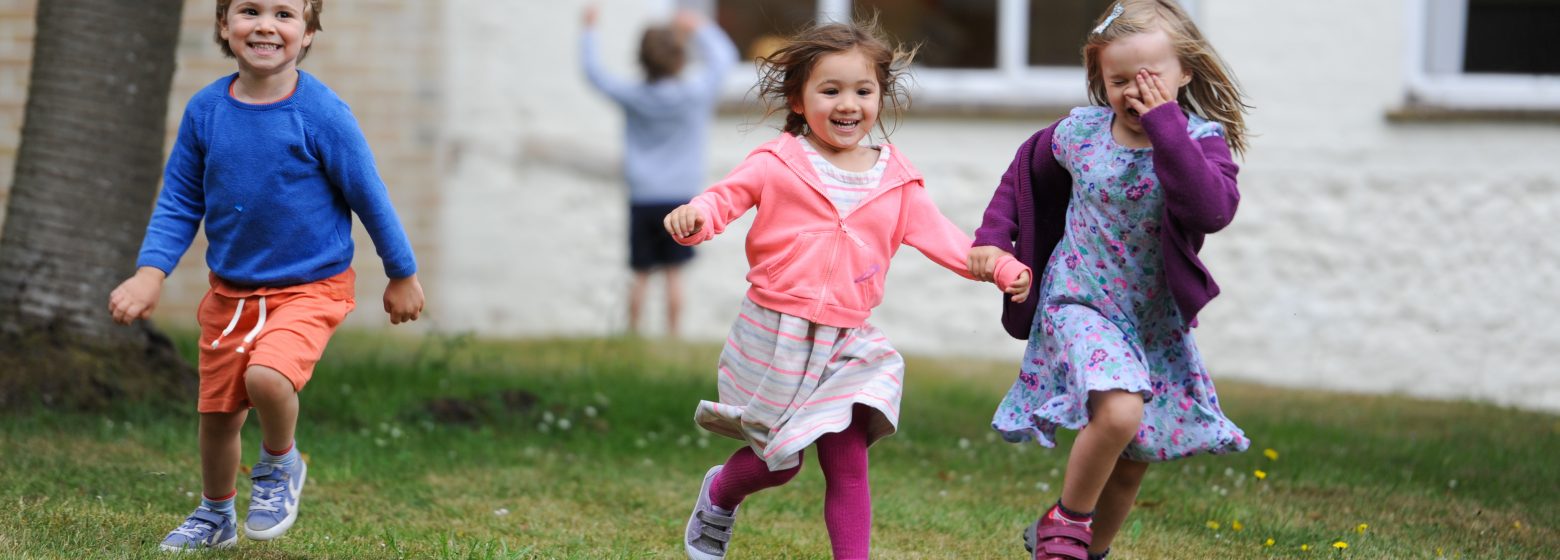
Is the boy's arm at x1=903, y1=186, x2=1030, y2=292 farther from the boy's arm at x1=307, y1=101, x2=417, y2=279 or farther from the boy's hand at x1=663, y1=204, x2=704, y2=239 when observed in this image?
the boy's arm at x1=307, y1=101, x2=417, y2=279

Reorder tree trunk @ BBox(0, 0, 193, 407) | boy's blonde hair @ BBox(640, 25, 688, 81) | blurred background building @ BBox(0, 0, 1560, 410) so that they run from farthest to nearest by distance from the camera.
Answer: blurred background building @ BBox(0, 0, 1560, 410), boy's blonde hair @ BBox(640, 25, 688, 81), tree trunk @ BBox(0, 0, 193, 407)

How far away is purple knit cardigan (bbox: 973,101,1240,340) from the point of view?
3398mm

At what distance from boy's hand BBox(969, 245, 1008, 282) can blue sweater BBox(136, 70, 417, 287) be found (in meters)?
1.38

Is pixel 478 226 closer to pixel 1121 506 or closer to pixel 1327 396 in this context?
pixel 1327 396

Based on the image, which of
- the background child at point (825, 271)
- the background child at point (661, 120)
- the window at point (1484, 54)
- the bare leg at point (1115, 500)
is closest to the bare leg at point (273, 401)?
the background child at point (825, 271)

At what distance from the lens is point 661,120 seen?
8.62 m

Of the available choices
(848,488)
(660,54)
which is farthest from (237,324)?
(660,54)

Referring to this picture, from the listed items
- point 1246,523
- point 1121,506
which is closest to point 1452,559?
point 1246,523

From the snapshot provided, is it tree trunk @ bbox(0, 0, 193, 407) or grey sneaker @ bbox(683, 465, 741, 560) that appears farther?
tree trunk @ bbox(0, 0, 193, 407)

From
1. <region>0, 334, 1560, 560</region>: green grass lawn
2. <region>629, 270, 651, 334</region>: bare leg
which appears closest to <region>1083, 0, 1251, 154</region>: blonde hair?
<region>0, 334, 1560, 560</region>: green grass lawn

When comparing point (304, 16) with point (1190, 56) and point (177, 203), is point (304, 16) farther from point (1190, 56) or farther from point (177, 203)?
point (1190, 56)

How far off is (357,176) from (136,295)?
555 mm

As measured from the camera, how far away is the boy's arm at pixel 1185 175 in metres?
3.39

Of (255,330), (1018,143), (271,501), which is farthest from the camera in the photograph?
(1018,143)
